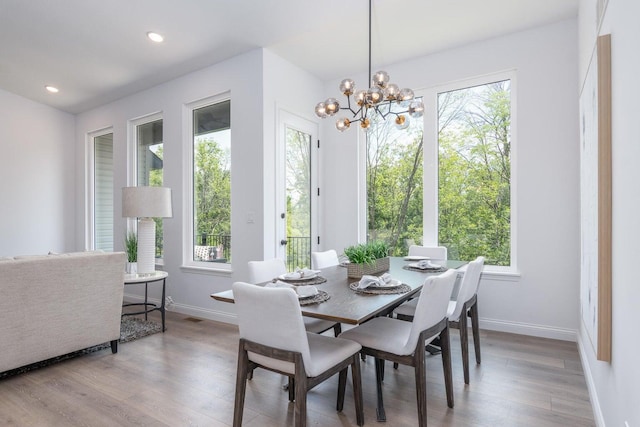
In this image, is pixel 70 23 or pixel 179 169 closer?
pixel 70 23

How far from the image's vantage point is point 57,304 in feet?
9.06

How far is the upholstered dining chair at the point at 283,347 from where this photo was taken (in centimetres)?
165

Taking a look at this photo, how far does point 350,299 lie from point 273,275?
1011 millimetres

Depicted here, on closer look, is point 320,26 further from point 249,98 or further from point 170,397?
point 170,397

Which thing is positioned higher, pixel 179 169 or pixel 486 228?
pixel 179 169

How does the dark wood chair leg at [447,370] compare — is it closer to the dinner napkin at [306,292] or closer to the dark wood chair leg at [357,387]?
the dark wood chair leg at [357,387]

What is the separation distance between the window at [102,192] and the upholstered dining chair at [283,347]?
4945 millimetres

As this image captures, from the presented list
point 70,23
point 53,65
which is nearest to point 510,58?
point 70,23

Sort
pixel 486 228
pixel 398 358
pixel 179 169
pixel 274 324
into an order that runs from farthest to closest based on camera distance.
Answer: pixel 179 169 → pixel 486 228 → pixel 398 358 → pixel 274 324

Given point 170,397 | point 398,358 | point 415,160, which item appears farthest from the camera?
point 415,160

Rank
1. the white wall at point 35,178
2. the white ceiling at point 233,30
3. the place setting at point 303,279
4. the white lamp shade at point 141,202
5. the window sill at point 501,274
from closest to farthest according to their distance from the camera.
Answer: the place setting at point 303,279
the white ceiling at point 233,30
the window sill at point 501,274
the white lamp shade at point 141,202
the white wall at point 35,178

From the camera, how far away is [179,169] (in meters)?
4.61

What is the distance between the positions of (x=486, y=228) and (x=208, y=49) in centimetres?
352

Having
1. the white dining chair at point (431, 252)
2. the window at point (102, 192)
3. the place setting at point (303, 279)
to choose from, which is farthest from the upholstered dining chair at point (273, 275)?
the window at point (102, 192)
